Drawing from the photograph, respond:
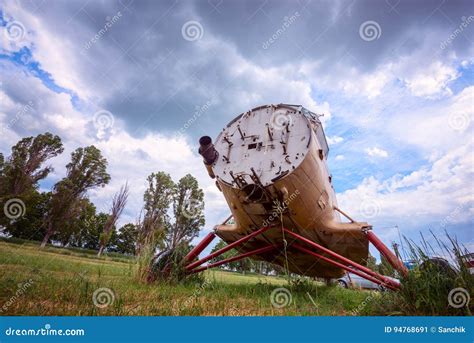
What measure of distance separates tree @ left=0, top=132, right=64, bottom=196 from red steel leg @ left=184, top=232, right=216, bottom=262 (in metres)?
20.8

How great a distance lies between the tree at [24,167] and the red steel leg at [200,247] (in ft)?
68.3

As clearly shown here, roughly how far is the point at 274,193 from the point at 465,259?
2.91 m

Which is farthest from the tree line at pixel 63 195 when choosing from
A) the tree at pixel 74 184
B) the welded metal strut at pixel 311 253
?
the welded metal strut at pixel 311 253

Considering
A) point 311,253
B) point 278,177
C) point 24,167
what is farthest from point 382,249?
point 24,167

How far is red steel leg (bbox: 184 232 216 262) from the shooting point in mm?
6169

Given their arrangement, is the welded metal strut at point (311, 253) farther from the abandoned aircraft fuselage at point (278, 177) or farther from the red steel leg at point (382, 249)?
the abandoned aircraft fuselage at point (278, 177)

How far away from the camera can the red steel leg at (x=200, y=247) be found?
617cm

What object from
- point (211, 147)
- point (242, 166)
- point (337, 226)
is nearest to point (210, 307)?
point (242, 166)

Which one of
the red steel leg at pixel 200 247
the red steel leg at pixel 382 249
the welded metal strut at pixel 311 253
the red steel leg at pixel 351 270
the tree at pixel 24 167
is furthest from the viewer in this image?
the tree at pixel 24 167

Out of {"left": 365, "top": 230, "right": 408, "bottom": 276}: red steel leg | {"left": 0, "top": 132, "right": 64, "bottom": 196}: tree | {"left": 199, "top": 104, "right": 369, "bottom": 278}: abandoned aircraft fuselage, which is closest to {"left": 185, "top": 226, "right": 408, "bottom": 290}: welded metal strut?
{"left": 365, "top": 230, "right": 408, "bottom": 276}: red steel leg

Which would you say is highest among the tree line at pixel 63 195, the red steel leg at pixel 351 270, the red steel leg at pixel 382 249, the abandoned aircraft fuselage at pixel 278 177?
the tree line at pixel 63 195

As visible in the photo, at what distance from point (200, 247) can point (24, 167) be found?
73.1 ft

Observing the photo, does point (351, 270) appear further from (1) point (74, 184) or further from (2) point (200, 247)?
(1) point (74, 184)

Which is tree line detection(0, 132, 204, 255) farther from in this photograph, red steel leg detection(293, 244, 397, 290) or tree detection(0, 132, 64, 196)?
red steel leg detection(293, 244, 397, 290)
